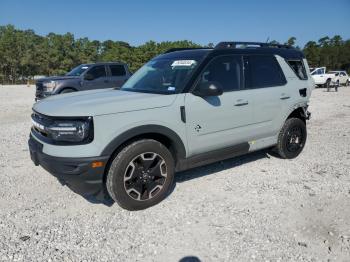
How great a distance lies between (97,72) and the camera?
42.3 ft

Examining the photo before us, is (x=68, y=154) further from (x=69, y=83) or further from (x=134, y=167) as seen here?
(x=69, y=83)

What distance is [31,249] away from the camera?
305 cm

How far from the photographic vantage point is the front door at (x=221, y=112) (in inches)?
159

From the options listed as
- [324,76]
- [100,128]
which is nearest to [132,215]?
[100,128]

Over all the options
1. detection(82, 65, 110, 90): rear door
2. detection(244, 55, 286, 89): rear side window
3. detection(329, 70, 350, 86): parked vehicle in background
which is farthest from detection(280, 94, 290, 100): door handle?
detection(329, 70, 350, 86): parked vehicle in background

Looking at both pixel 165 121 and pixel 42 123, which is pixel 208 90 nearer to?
pixel 165 121

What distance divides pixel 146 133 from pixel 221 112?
1.13 m

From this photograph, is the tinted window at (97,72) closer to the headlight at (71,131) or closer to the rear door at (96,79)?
the rear door at (96,79)

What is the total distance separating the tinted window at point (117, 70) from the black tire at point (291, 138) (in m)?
9.19

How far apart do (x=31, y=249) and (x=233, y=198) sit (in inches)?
95.5

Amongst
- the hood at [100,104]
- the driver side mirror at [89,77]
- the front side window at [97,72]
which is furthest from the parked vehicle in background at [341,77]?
the hood at [100,104]

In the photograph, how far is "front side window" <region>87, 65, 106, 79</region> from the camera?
500 inches

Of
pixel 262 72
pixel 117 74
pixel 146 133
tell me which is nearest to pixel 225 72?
pixel 262 72

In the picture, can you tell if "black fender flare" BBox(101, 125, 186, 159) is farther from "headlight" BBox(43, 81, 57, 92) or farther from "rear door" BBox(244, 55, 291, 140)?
"headlight" BBox(43, 81, 57, 92)
